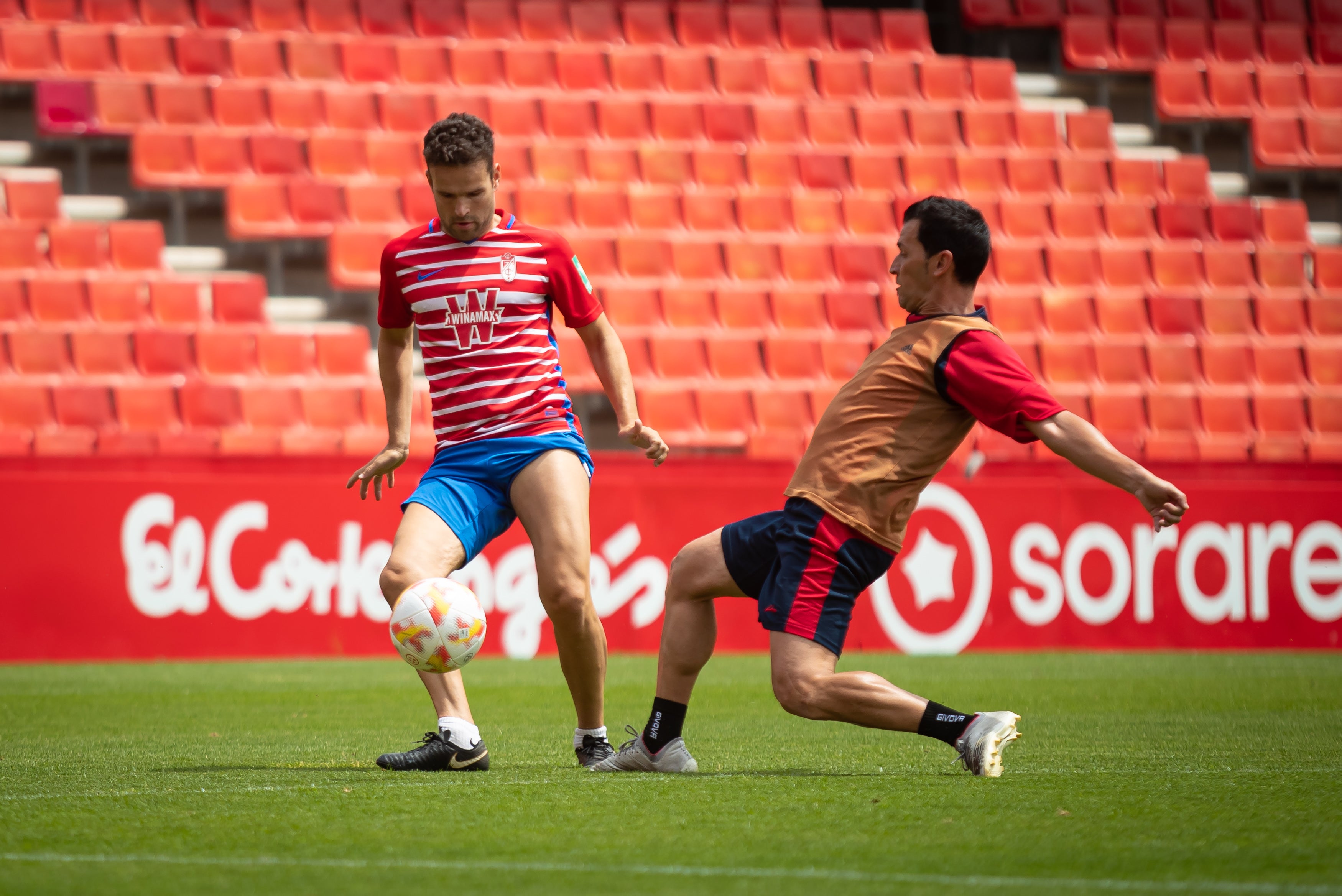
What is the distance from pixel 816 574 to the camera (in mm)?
4551

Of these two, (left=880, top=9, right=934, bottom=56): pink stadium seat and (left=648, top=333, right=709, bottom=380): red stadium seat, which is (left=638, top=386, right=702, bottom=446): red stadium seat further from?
(left=880, top=9, right=934, bottom=56): pink stadium seat

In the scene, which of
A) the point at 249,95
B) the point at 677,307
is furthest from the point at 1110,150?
the point at 249,95

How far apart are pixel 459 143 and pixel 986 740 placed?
2.23 meters

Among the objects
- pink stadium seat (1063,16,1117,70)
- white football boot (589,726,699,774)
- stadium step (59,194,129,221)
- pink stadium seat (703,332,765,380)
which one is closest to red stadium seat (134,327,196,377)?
stadium step (59,194,129,221)

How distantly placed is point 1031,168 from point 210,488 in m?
8.73

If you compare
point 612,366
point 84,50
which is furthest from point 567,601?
point 84,50

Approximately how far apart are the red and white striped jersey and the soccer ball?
53cm

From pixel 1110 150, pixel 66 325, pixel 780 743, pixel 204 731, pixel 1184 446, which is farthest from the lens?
pixel 1110 150

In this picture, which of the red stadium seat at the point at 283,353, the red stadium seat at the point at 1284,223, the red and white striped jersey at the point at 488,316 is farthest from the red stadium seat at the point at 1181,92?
the red and white striped jersey at the point at 488,316

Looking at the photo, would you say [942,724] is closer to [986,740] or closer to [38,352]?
[986,740]

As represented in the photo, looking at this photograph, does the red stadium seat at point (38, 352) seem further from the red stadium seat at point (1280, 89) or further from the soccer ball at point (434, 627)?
the red stadium seat at point (1280, 89)

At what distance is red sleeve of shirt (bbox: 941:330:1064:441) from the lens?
4324mm

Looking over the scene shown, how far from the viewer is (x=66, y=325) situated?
11.8m

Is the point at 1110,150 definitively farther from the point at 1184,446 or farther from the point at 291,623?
the point at 291,623
